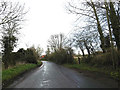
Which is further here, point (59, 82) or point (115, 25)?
point (115, 25)

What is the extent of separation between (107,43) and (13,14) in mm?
11489

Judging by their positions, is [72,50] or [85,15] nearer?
[85,15]

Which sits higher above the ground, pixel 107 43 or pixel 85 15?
pixel 85 15

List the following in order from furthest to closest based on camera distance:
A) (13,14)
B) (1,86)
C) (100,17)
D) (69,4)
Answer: (69,4) < (100,17) < (13,14) < (1,86)

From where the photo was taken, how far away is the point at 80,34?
1486cm

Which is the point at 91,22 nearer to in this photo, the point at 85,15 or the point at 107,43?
the point at 85,15

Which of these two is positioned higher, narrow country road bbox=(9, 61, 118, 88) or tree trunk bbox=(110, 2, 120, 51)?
tree trunk bbox=(110, 2, 120, 51)

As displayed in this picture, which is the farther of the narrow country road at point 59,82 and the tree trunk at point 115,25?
the tree trunk at point 115,25

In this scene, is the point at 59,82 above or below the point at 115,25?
below

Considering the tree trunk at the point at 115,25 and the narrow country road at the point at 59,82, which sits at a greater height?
the tree trunk at the point at 115,25

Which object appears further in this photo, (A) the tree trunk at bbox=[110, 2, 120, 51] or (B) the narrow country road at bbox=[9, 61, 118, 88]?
(A) the tree trunk at bbox=[110, 2, 120, 51]

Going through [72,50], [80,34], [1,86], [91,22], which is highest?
[91,22]

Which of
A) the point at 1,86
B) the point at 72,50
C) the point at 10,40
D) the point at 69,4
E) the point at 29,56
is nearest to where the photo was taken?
the point at 1,86

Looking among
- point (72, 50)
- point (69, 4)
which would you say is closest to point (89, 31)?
point (69, 4)
